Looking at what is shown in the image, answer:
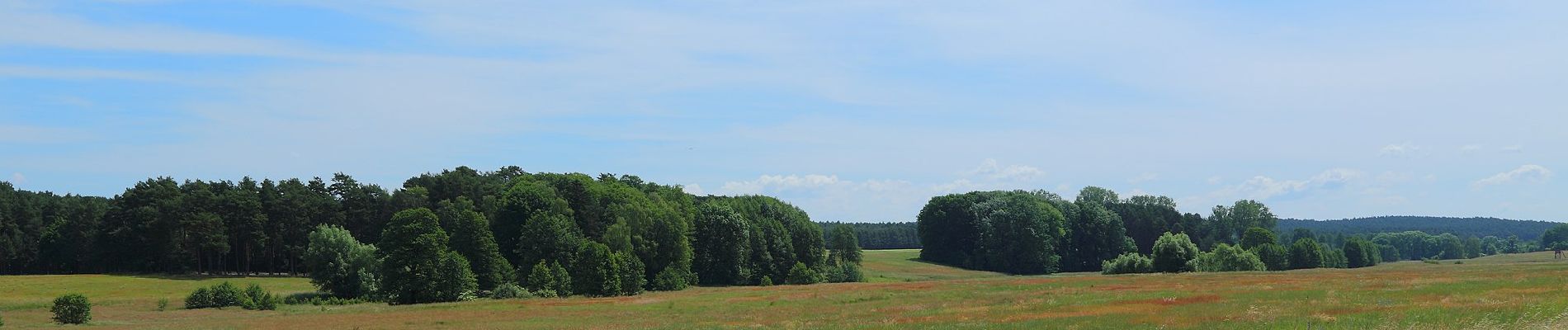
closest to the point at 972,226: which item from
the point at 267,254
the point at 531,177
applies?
the point at 531,177

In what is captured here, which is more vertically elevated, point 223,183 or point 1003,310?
point 223,183

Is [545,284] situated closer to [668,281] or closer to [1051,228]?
[668,281]

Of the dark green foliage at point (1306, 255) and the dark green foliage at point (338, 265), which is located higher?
the dark green foliage at point (338, 265)

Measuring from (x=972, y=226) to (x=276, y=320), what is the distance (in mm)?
129661

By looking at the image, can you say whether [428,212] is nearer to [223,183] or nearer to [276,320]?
[276,320]

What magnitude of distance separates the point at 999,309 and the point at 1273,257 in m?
104

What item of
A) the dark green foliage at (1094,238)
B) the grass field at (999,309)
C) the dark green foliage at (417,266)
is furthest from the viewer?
the dark green foliage at (1094,238)

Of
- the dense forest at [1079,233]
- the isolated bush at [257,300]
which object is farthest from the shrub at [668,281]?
the dense forest at [1079,233]

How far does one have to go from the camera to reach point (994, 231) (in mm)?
163750

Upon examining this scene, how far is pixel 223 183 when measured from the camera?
125188 millimetres

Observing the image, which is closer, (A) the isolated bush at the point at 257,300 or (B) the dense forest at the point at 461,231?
(A) the isolated bush at the point at 257,300

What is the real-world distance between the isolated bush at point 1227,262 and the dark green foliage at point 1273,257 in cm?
1918

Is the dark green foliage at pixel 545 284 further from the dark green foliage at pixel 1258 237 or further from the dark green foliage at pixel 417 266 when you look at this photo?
the dark green foliage at pixel 1258 237

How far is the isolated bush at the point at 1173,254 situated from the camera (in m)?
112
